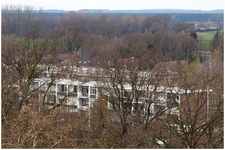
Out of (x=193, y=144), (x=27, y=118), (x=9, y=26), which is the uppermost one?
(x=9, y=26)

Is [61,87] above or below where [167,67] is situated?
below

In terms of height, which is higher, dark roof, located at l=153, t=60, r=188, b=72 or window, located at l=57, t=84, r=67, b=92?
dark roof, located at l=153, t=60, r=188, b=72

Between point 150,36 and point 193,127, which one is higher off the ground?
point 150,36

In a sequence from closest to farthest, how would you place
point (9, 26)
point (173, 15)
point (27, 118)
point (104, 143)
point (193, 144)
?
point (27, 118), point (104, 143), point (193, 144), point (9, 26), point (173, 15)

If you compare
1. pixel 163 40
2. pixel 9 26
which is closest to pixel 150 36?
pixel 163 40

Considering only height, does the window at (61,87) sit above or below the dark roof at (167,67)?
below

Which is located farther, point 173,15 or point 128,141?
point 173,15

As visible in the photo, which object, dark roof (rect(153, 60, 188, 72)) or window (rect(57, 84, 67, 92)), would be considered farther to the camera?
window (rect(57, 84, 67, 92))

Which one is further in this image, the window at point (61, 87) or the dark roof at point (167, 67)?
the window at point (61, 87)

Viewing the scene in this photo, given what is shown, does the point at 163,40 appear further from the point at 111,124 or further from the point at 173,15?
the point at 173,15

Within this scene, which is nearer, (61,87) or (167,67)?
(167,67)

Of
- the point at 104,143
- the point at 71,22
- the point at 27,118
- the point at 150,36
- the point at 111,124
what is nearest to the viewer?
the point at 27,118
